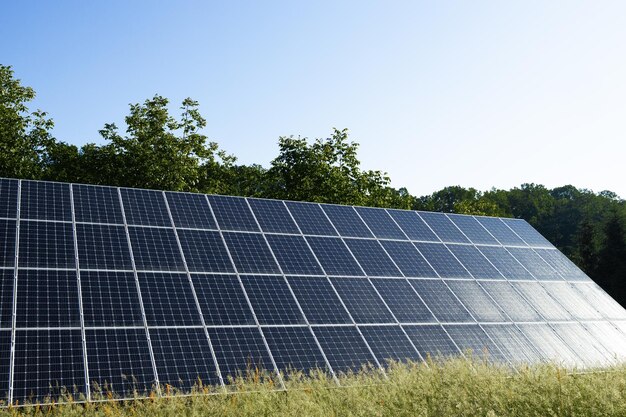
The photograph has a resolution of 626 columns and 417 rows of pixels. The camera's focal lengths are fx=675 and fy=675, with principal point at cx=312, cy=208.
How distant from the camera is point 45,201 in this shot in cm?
1714

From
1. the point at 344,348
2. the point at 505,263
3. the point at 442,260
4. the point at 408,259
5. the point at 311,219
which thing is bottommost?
the point at 311,219

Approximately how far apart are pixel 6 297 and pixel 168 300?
326 centimetres

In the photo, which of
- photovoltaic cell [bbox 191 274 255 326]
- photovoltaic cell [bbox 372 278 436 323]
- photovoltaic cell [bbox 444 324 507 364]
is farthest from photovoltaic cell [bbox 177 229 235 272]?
photovoltaic cell [bbox 444 324 507 364]

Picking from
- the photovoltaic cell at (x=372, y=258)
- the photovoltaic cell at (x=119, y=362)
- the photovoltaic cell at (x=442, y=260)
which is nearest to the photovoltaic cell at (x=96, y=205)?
the photovoltaic cell at (x=119, y=362)

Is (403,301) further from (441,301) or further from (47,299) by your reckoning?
(47,299)

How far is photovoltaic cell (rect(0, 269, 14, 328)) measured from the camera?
1279 centimetres

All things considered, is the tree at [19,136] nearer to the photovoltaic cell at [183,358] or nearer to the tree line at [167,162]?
the tree line at [167,162]

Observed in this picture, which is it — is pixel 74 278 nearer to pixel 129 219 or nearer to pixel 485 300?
pixel 129 219

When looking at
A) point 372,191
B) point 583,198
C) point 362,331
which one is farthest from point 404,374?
point 583,198

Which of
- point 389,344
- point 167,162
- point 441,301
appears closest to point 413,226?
point 441,301

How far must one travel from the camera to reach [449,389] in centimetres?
1224

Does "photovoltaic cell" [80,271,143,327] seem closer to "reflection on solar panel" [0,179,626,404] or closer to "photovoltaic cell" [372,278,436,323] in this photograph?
"reflection on solar panel" [0,179,626,404]

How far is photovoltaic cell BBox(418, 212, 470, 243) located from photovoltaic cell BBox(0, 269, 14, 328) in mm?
13626

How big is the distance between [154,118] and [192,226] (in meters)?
32.5
